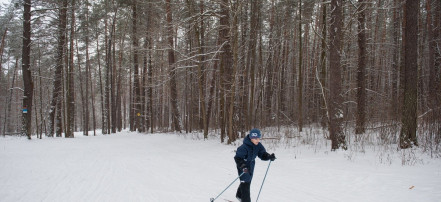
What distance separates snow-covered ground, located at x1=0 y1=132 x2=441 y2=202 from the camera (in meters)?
5.27

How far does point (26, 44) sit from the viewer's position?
15.5 m

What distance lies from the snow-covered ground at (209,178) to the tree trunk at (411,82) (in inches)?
42.1

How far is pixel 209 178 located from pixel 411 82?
24.3ft

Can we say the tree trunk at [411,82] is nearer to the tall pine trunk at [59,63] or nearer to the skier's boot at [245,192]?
the skier's boot at [245,192]

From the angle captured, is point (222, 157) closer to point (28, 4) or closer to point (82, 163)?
point (82, 163)

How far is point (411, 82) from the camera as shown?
Answer: 820cm

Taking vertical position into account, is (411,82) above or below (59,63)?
below

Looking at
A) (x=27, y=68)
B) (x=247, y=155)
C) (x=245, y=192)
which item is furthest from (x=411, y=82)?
(x=27, y=68)

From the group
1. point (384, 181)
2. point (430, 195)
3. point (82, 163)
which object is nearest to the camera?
point (430, 195)

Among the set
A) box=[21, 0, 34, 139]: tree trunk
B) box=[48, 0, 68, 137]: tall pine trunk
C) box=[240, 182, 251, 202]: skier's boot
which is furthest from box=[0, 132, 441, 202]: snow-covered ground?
box=[48, 0, 68, 137]: tall pine trunk

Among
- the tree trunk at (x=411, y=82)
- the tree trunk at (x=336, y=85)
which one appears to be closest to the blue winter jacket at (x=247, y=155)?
the tree trunk at (x=336, y=85)

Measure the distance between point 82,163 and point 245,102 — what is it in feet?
25.9

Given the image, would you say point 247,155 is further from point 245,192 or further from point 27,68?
point 27,68

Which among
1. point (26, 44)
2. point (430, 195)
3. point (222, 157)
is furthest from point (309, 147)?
point (26, 44)
